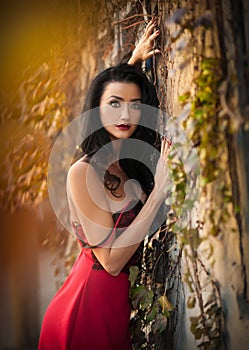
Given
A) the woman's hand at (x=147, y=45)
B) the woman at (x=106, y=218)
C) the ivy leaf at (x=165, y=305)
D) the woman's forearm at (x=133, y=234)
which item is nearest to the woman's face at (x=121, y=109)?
the woman at (x=106, y=218)

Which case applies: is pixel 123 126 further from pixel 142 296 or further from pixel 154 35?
pixel 142 296

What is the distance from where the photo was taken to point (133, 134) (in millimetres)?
2611

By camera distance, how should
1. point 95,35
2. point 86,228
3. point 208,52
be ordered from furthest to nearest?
1. point 95,35
2. point 86,228
3. point 208,52

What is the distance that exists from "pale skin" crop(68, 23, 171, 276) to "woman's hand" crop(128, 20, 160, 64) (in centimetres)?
18

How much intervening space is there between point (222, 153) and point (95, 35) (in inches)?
73.2

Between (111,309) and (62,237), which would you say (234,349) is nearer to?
(111,309)

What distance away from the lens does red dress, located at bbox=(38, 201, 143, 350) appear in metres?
2.50

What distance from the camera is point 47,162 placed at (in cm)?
377

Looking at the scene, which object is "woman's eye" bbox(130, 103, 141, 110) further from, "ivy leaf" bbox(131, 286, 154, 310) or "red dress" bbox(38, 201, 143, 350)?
"ivy leaf" bbox(131, 286, 154, 310)

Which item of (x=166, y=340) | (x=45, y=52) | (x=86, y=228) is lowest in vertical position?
(x=166, y=340)

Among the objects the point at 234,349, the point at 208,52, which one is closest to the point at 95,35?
the point at 208,52

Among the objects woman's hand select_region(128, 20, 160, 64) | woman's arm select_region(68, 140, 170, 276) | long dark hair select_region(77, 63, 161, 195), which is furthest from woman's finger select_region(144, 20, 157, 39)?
woman's arm select_region(68, 140, 170, 276)

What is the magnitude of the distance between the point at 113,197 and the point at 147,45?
71 cm

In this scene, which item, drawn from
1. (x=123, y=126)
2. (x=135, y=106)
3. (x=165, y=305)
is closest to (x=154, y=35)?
(x=135, y=106)
